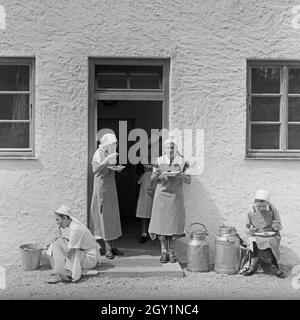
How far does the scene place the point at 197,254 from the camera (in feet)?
23.3

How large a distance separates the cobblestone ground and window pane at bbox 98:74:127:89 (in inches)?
112

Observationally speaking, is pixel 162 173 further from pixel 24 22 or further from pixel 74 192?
pixel 24 22

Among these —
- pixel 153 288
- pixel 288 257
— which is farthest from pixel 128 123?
pixel 153 288

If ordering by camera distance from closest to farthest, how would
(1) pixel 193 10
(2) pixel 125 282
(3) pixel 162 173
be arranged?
(2) pixel 125 282
(3) pixel 162 173
(1) pixel 193 10

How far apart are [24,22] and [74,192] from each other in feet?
8.47

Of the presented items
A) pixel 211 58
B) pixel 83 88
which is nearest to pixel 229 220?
pixel 211 58

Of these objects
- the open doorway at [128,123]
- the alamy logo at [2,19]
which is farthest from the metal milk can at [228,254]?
the open doorway at [128,123]

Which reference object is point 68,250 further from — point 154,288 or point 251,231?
point 251,231

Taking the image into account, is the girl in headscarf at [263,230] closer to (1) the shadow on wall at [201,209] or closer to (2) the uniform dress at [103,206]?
(1) the shadow on wall at [201,209]

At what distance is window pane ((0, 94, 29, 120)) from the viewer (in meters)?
7.59

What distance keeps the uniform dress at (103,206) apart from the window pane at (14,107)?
136 cm

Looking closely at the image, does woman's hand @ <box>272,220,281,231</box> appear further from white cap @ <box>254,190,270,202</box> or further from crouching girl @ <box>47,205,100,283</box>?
crouching girl @ <box>47,205,100,283</box>

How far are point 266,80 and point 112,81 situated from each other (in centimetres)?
236

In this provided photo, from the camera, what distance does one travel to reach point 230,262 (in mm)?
7047
